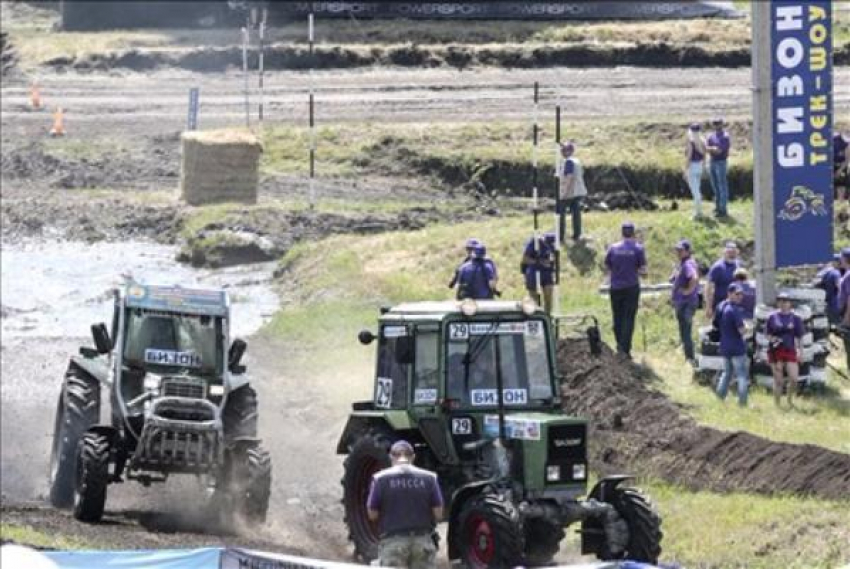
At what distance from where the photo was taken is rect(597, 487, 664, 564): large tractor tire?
19406mm

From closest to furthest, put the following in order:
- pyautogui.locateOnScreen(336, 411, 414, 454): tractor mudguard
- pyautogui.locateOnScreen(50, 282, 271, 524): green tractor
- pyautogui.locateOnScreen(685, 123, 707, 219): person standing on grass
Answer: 1. pyautogui.locateOnScreen(336, 411, 414, 454): tractor mudguard
2. pyautogui.locateOnScreen(50, 282, 271, 524): green tractor
3. pyautogui.locateOnScreen(685, 123, 707, 219): person standing on grass

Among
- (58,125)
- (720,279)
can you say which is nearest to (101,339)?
(720,279)

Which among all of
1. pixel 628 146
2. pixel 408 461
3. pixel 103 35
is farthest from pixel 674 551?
pixel 103 35

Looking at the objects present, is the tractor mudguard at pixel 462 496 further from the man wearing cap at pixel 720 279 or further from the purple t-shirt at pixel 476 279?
the purple t-shirt at pixel 476 279

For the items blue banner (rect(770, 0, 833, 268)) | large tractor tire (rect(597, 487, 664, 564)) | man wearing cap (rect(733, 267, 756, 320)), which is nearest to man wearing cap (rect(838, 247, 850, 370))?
blue banner (rect(770, 0, 833, 268))

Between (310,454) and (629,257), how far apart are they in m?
4.72

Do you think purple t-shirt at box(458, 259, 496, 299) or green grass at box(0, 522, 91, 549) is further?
purple t-shirt at box(458, 259, 496, 299)

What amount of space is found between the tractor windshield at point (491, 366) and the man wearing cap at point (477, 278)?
898 cm

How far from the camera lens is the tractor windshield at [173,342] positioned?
24.5 m

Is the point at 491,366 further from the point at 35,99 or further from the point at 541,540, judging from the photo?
the point at 35,99

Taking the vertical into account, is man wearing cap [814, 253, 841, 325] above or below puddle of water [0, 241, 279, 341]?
above

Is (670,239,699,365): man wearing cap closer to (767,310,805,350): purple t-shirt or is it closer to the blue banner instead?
the blue banner

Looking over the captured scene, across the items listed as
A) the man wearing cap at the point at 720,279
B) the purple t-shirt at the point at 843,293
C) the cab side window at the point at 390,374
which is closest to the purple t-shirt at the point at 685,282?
the man wearing cap at the point at 720,279

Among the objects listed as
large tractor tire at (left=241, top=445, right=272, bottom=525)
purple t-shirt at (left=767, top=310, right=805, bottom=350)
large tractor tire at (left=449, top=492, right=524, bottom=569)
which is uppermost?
purple t-shirt at (left=767, top=310, right=805, bottom=350)
